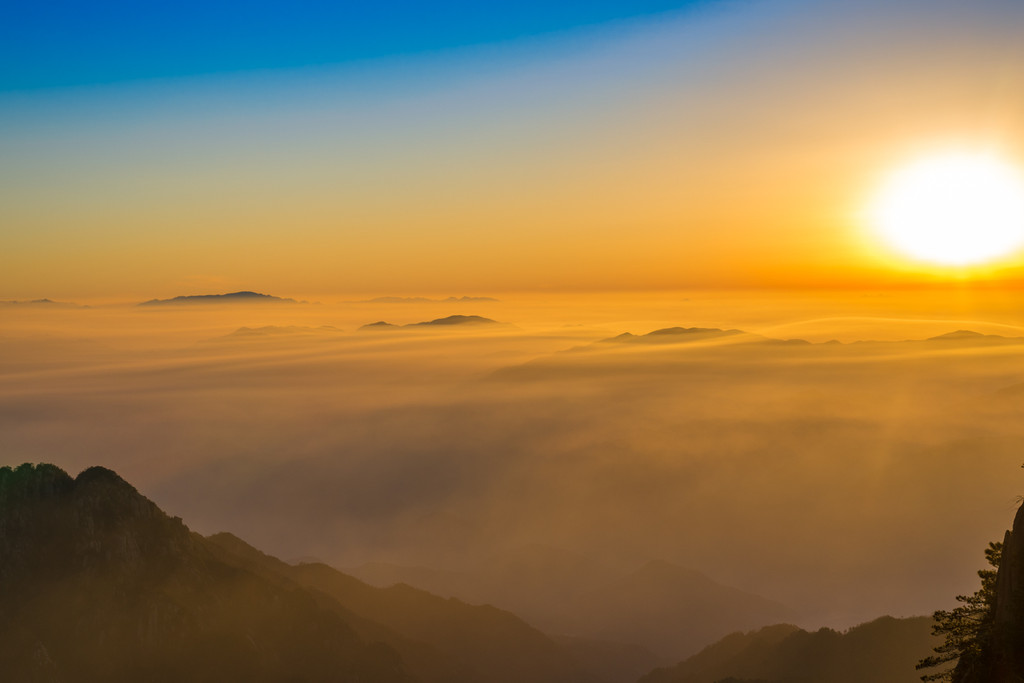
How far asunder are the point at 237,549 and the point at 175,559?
3288 centimetres

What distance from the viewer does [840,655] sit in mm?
130875

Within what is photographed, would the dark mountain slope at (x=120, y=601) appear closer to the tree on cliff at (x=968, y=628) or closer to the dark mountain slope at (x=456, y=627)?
the dark mountain slope at (x=456, y=627)

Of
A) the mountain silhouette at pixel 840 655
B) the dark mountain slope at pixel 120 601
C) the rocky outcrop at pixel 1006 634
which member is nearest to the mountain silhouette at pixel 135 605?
the dark mountain slope at pixel 120 601

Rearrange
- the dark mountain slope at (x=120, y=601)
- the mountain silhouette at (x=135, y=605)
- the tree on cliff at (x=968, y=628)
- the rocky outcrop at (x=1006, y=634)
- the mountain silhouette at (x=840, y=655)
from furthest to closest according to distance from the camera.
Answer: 1. the mountain silhouette at (x=840, y=655)
2. the mountain silhouette at (x=135, y=605)
3. the dark mountain slope at (x=120, y=601)
4. the tree on cliff at (x=968, y=628)
5. the rocky outcrop at (x=1006, y=634)

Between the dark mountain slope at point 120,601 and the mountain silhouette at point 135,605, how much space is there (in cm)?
16

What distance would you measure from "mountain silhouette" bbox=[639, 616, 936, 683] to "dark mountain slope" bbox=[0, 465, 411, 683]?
88966mm

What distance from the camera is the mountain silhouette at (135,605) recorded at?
98.3 metres

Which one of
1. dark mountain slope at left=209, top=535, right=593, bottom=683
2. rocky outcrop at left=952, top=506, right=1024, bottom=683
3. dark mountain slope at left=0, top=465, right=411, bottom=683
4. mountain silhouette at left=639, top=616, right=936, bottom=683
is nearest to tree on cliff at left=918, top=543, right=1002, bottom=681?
rocky outcrop at left=952, top=506, right=1024, bottom=683

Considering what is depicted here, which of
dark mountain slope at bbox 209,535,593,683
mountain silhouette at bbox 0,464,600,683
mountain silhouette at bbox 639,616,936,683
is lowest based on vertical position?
dark mountain slope at bbox 209,535,593,683

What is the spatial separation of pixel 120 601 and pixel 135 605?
245cm

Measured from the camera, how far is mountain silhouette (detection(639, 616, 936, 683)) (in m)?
122

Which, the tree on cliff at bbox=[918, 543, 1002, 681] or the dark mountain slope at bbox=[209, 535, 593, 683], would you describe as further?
the dark mountain slope at bbox=[209, 535, 593, 683]

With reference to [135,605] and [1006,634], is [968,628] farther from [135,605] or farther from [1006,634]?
[135,605]

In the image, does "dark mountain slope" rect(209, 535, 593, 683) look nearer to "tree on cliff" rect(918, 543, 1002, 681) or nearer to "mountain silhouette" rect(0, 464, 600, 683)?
"mountain silhouette" rect(0, 464, 600, 683)
